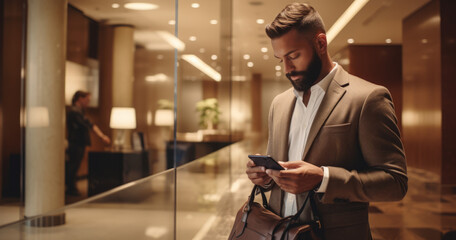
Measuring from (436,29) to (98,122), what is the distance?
335 inches

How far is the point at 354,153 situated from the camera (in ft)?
4.71

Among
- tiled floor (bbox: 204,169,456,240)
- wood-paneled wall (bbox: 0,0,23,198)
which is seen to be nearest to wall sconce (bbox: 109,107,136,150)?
wood-paneled wall (bbox: 0,0,23,198)

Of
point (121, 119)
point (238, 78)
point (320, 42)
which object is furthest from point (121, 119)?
point (320, 42)

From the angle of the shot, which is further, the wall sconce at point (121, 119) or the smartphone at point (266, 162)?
the wall sconce at point (121, 119)

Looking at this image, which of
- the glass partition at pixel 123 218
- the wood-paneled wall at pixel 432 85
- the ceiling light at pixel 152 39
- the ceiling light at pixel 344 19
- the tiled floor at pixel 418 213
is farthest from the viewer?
the ceiling light at pixel 152 39

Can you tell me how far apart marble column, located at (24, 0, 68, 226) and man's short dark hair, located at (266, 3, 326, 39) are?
15.3 ft

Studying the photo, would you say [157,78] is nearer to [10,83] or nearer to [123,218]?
[10,83]

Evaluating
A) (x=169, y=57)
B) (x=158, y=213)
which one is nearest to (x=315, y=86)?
(x=158, y=213)

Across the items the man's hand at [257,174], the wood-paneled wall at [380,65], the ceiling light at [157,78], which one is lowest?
the man's hand at [257,174]

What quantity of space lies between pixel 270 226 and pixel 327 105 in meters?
0.46

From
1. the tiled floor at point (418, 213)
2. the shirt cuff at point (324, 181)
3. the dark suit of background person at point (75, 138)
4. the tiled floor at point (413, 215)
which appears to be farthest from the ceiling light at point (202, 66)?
the dark suit of background person at point (75, 138)

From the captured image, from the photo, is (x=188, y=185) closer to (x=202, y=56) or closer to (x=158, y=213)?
(x=202, y=56)

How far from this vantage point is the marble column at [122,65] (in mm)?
11078

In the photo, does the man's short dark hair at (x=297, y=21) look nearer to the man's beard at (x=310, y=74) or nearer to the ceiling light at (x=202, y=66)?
the man's beard at (x=310, y=74)
